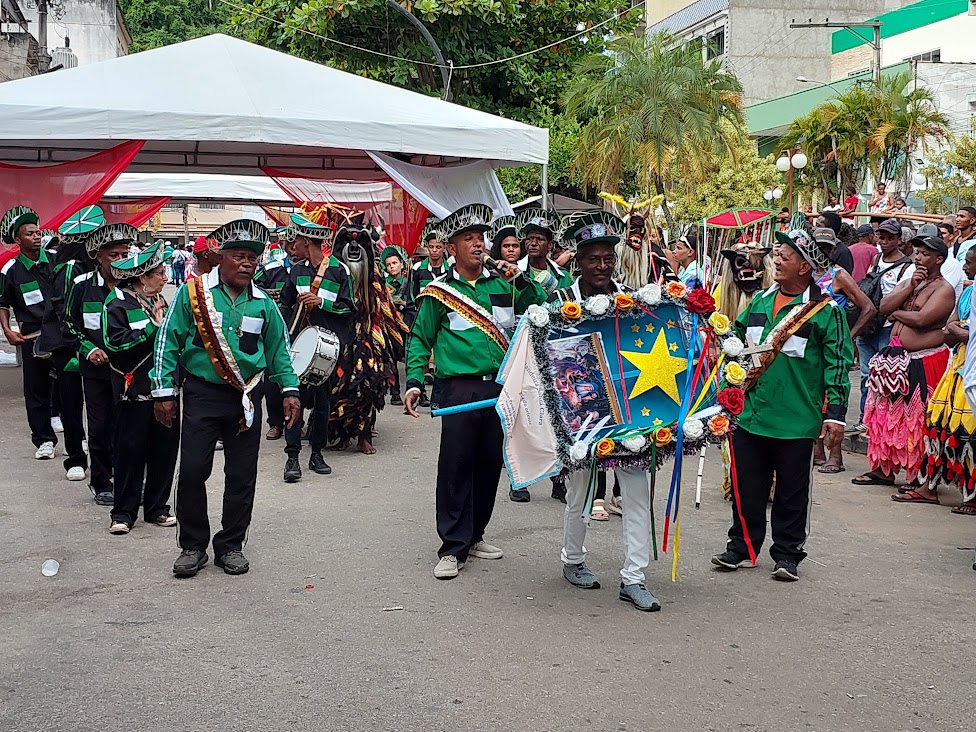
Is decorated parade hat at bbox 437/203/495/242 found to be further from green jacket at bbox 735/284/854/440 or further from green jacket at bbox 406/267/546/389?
green jacket at bbox 735/284/854/440

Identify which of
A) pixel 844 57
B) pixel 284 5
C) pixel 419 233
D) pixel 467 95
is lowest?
pixel 419 233

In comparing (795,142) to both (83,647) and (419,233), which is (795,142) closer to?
(419,233)

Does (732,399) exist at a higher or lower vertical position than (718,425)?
higher

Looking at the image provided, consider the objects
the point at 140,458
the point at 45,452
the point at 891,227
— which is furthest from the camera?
the point at 45,452

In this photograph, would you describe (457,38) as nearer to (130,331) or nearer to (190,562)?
(130,331)

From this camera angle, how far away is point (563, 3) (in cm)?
2386

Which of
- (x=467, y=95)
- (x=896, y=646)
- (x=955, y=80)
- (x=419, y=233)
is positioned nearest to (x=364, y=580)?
(x=896, y=646)

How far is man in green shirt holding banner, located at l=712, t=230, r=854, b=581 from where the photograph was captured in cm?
622

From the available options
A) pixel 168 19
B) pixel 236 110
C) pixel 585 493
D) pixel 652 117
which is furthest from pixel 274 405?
pixel 168 19

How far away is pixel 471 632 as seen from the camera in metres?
5.42

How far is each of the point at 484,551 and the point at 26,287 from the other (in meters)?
5.43

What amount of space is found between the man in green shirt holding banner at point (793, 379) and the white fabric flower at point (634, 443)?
0.86 meters

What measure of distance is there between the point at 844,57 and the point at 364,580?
56695mm

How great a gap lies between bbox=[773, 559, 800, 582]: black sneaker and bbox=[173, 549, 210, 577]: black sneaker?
10.0 ft
